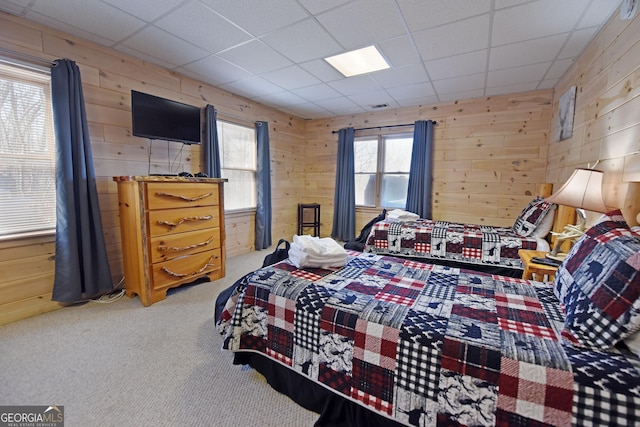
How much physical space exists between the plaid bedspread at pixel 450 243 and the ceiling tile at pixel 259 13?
2.27 meters

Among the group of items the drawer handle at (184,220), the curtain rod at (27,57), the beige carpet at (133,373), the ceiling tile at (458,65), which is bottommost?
the beige carpet at (133,373)

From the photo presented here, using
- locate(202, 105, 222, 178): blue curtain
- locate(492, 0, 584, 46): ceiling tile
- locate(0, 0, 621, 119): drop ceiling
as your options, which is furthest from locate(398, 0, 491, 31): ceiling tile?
locate(202, 105, 222, 178): blue curtain

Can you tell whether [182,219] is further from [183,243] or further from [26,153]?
[26,153]

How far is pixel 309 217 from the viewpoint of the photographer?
529cm

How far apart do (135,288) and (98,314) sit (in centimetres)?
33

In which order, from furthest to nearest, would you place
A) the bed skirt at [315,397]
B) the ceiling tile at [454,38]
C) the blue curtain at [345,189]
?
the blue curtain at [345,189]
the ceiling tile at [454,38]
the bed skirt at [315,397]

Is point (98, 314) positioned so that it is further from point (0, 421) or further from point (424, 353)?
point (424, 353)

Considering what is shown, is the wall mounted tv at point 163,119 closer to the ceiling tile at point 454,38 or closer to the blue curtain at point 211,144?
the blue curtain at point 211,144

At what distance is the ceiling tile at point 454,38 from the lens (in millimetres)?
2088

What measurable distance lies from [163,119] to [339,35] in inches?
75.8

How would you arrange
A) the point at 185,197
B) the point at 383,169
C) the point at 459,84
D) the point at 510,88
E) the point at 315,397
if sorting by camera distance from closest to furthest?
the point at 315,397, the point at 185,197, the point at 459,84, the point at 510,88, the point at 383,169

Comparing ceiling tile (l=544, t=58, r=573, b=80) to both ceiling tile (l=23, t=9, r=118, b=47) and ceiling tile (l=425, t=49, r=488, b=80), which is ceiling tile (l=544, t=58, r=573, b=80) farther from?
ceiling tile (l=23, t=9, r=118, b=47)

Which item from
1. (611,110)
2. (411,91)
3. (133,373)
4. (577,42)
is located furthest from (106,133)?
(577,42)

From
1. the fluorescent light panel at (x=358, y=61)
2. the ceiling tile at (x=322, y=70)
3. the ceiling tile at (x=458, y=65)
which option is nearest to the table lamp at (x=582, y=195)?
the ceiling tile at (x=458, y=65)
